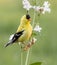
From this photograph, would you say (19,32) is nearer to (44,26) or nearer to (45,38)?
(45,38)

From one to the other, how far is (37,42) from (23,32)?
7206 millimetres

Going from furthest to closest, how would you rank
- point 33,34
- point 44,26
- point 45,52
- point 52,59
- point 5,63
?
point 44,26, point 45,52, point 52,59, point 5,63, point 33,34

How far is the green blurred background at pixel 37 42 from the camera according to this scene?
29.9ft

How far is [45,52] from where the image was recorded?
32.5 ft

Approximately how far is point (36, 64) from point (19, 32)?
26 cm

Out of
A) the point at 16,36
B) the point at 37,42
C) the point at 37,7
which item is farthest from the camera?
the point at 37,42

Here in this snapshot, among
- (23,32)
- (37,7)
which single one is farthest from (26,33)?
(37,7)

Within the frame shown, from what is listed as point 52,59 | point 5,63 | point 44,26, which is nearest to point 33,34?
point 5,63

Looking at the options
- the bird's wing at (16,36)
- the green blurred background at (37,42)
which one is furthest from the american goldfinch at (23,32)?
the green blurred background at (37,42)

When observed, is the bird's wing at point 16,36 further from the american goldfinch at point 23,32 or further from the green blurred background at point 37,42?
the green blurred background at point 37,42

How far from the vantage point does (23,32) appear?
3.51 metres

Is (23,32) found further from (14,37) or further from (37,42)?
(37,42)

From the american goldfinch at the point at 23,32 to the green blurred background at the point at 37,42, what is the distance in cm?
266

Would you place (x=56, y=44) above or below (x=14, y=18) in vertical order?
below
